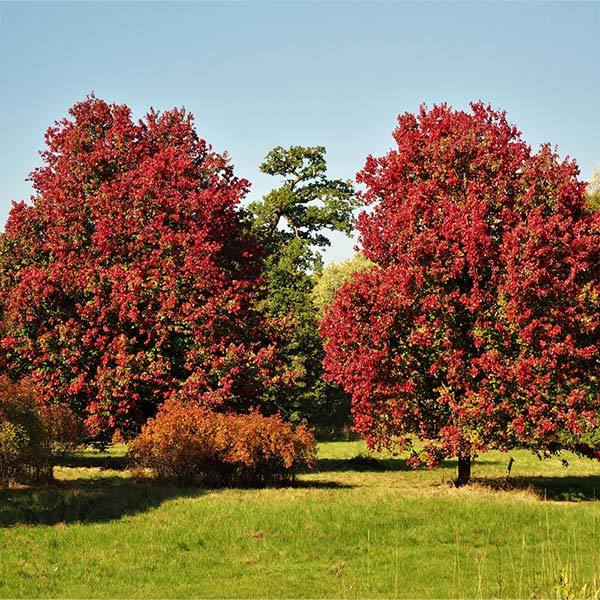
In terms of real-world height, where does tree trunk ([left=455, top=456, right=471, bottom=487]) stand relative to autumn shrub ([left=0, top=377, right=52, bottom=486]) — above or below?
below

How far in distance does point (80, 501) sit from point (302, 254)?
36201 mm

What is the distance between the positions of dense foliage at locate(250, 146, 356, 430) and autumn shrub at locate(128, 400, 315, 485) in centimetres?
2426

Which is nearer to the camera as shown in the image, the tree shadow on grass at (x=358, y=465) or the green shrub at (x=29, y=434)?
the green shrub at (x=29, y=434)

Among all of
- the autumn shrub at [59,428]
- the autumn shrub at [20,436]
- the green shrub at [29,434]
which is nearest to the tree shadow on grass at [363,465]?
the autumn shrub at [59,428]

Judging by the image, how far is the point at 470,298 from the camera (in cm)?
2295

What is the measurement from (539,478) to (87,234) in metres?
18.5

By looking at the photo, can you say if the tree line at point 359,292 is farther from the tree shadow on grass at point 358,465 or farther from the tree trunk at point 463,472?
the tree shadow on grass at point 358,465

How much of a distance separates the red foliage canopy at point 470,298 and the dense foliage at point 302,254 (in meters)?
24.8

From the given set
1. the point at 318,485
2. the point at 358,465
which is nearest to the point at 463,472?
the point at 318,485

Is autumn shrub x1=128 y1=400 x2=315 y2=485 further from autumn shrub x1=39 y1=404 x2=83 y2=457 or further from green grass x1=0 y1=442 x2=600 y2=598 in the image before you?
autumn shrub x1=39 y1=404 x2=83 y2=457

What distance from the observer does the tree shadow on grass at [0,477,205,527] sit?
1859 centimetres

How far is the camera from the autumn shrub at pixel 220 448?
23.4 metres

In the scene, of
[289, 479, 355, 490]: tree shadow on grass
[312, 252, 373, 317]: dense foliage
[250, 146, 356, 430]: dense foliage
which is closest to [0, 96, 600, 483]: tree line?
[289, 479, 355, 490]: tree shadow on grass

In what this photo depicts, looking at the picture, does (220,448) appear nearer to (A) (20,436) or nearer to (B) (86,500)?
(B) (86,500)
